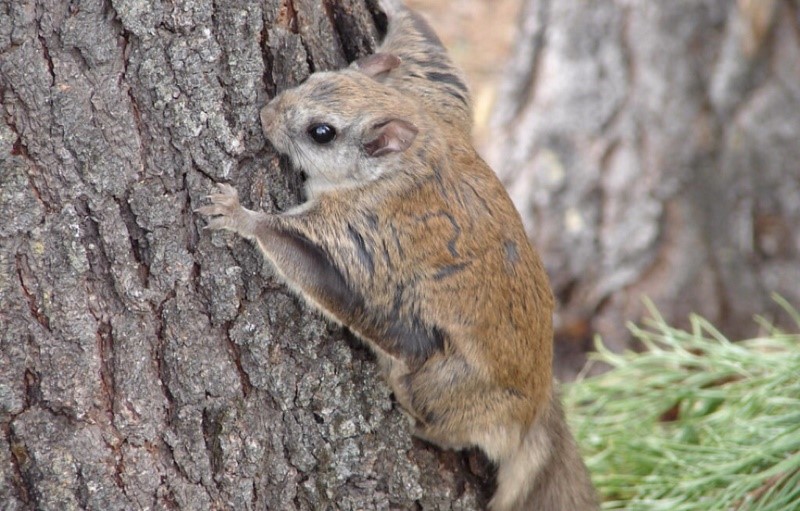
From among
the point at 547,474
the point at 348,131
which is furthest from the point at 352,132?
the point at 547,474

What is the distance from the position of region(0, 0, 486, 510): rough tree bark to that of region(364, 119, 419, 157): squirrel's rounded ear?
309 mm

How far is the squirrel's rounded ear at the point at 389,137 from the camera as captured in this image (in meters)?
3.61

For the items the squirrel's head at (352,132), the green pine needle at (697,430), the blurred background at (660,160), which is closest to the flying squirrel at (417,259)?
the squirrel's head at (352,132)

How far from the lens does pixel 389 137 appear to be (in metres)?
3.62

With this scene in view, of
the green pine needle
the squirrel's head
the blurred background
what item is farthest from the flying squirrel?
the blurred background

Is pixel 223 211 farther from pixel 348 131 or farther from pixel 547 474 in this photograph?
pixel 547 474

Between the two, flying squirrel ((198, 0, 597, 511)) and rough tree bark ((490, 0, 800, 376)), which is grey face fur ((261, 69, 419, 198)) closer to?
flying squirrel ((198, 0, 597, 511))

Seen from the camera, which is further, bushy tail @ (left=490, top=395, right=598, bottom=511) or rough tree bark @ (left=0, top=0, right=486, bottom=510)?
bushy tail @ (left=490, top=395, right=598, bottom=511)

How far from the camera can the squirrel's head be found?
138 inches

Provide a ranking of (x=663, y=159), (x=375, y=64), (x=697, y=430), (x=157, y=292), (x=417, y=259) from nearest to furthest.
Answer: (x=157, y=292) → (x=417, y=259) → (x=375, y=64) → (x=697, y=430) → (x=663, y=159)

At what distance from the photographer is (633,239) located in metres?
6.68

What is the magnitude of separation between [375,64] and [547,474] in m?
1.62

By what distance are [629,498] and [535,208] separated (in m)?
2.54

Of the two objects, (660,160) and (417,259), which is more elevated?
(417,259)
